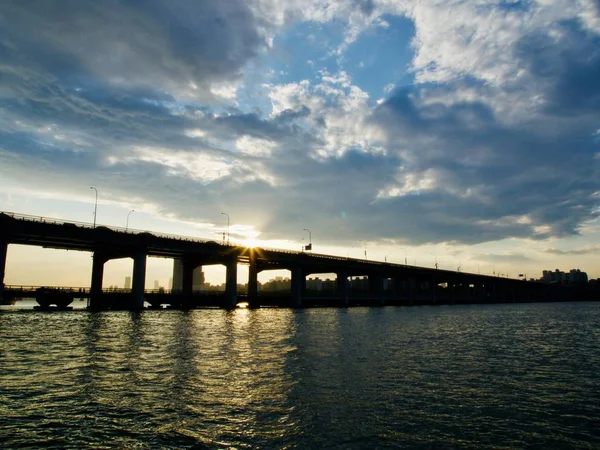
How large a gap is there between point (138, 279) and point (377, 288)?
114588 millimetres

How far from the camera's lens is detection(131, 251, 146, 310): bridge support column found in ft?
309

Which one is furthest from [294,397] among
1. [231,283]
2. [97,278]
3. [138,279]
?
[97,278]

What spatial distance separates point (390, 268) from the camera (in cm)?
17388

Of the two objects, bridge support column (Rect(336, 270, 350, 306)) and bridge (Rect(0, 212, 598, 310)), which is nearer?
bridge (Rect(0, 212, 598, 310))

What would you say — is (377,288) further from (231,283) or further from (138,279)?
(138,279)

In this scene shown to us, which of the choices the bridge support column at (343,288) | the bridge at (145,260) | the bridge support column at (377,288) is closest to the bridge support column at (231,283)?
the bridge at (145,260)

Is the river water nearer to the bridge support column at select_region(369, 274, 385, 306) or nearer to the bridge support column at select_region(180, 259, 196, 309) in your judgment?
the bridge support column at select_region(180, 259, 196, 309)

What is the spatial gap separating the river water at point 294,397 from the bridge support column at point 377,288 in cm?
14500

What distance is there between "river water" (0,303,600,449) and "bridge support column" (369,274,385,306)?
14500cm

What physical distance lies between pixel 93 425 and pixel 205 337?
30.9 m

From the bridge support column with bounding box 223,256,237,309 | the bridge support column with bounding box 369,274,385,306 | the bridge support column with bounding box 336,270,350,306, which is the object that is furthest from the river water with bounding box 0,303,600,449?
the bridge support column with bounding box 369,274,385,306

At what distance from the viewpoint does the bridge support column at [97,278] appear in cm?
10744

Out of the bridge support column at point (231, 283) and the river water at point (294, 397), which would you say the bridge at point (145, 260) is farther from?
the river water at point (294, 397)

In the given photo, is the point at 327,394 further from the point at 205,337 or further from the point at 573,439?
the point at 205,337
